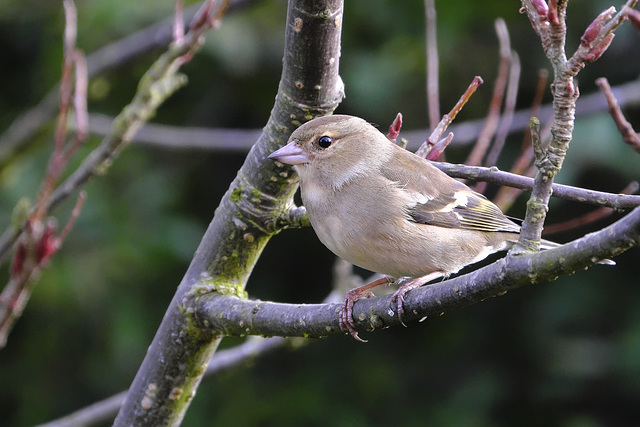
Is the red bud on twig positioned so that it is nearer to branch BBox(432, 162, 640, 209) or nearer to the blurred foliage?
branch BBox(432, 162, 640, 209)

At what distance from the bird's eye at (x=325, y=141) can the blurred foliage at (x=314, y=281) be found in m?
2.72

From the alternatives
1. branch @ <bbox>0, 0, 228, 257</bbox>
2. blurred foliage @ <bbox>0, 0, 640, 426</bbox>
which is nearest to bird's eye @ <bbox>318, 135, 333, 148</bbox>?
branch @ <bbox>0, 0, 228, 257</bbox>

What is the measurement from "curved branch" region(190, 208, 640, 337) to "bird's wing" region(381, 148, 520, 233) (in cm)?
86

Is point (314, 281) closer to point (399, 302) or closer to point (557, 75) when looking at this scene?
point (399, 302)

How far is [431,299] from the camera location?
76.4 inches

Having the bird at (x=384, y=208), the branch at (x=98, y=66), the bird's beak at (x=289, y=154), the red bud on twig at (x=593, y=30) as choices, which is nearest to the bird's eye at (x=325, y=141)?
the bird at (x=384, y=208)

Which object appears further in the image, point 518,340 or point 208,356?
point 518,340

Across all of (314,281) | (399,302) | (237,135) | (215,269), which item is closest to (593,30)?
(399,302)

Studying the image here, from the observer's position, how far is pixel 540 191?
1.77 meters

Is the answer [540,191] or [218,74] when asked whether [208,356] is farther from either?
[218,74]

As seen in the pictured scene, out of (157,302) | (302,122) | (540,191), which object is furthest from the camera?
(157,302)

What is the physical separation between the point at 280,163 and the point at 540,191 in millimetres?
1073

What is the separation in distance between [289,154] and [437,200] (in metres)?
0.91

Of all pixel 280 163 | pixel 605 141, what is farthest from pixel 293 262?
pixel 280 163
